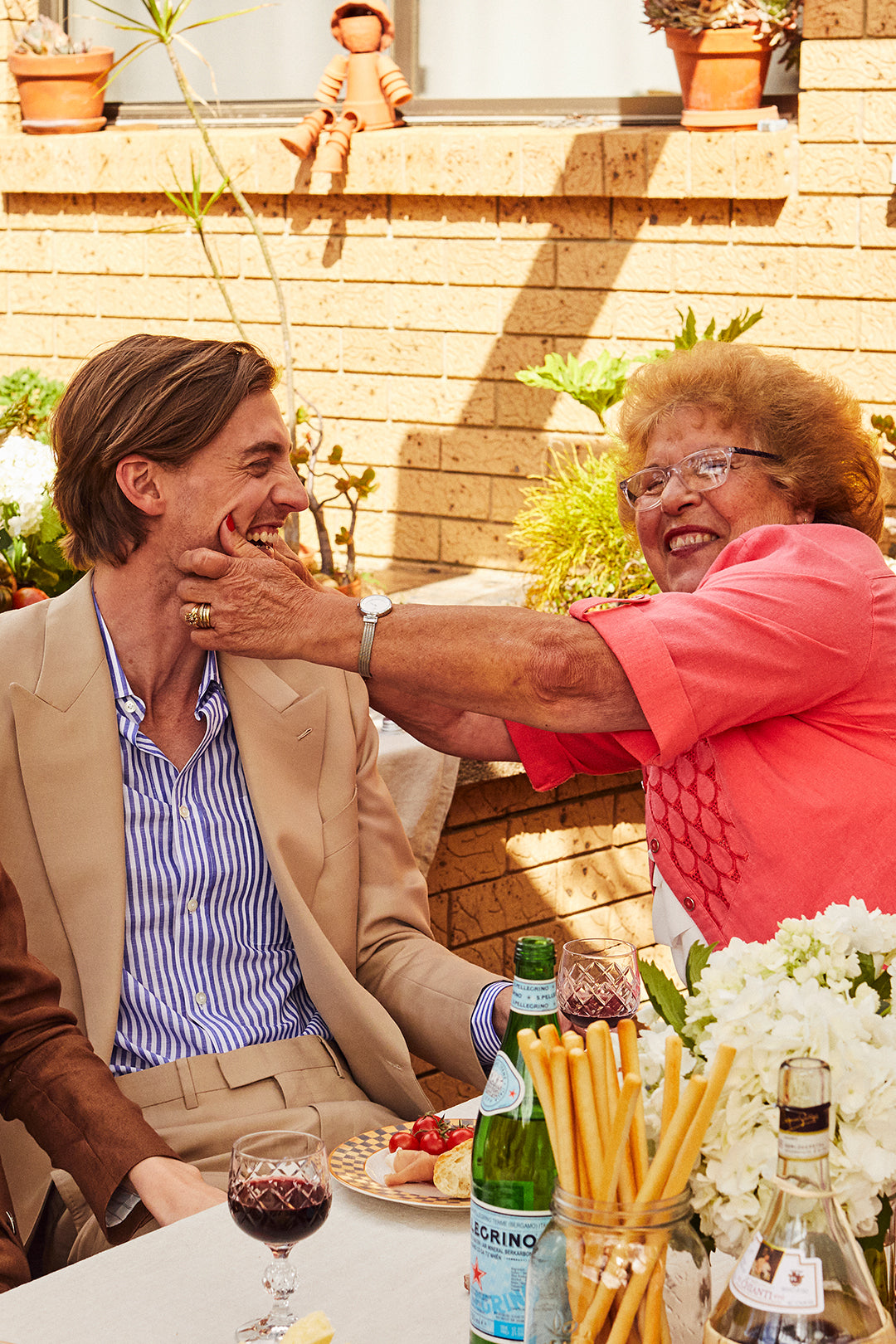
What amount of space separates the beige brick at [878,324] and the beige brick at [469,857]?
2.18m

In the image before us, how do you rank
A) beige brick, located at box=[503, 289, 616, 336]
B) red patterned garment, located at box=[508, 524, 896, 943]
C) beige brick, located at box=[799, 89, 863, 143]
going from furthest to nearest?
beige brick, located at box=[503, 289, 616, 336] < beige brick, located at box=[799, 89, 863, 143] < red patterned garment, located at box=[508, 524, 896, 943]

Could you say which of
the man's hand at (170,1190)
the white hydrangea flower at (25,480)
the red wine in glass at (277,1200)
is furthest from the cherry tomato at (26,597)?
the red wine in glass at (277,1200)

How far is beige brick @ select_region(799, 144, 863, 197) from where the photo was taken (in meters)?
4.81

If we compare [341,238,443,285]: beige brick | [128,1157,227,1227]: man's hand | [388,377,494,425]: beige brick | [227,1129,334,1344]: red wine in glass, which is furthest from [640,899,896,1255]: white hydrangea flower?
[341,238,443,285]: beige brick

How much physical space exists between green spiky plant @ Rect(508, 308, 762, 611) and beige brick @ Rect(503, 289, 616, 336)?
0.39 meters

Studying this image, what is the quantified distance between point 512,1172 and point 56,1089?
80 centimetres

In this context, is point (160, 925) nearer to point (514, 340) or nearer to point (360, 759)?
point (360, 759)

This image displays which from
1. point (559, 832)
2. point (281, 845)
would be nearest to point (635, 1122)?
point (281, 845)

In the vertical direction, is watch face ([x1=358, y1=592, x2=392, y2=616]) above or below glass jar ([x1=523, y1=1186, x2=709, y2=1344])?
above

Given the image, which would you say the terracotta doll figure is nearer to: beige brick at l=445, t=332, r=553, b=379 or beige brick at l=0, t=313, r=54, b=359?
beige brick at l=445, t=332, r=553, b=379

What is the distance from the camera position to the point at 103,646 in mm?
2232

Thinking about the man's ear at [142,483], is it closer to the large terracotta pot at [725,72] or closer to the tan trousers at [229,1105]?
the tan trousers at [229,1105]

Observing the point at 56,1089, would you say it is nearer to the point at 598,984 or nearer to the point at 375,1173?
the point at 375,1173

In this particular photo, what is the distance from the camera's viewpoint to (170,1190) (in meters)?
1.73
